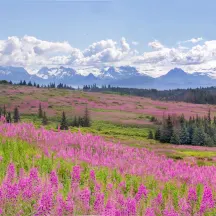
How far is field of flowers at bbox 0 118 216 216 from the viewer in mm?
5430

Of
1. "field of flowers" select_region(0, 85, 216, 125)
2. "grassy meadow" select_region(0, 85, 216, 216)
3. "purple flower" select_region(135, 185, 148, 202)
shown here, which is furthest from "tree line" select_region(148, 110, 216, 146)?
"purple flower" select_region(135, 185, 148, 202)

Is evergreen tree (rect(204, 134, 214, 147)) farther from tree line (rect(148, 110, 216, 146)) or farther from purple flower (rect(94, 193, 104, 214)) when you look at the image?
purple flower (rect(94, 193, 104, 214))

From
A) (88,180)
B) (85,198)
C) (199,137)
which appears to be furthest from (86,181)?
(199,137)

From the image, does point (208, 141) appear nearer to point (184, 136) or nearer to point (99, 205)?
point (184, 136)

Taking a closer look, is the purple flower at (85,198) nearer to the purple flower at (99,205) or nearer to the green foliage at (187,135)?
the purple flower at (99,205)

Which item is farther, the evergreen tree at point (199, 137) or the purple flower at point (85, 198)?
the evergreen tree at point (199, 137)

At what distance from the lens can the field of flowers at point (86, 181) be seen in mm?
5430

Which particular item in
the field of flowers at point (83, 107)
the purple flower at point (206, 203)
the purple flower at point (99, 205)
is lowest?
the field of flowers at point (83, 107)

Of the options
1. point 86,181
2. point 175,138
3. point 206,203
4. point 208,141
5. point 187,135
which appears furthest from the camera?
point 187,135

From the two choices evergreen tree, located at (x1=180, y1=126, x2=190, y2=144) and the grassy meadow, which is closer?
the grassy meadow

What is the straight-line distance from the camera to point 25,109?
430 feet

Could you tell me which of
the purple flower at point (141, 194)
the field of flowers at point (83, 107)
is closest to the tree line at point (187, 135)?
the field of flowers at point (83, 107)

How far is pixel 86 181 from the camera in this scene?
859 cm

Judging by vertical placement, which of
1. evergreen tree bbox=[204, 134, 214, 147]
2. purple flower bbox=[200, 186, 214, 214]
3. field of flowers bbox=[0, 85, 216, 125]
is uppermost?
purple flower bbox=[200, 186, 214, 214]
